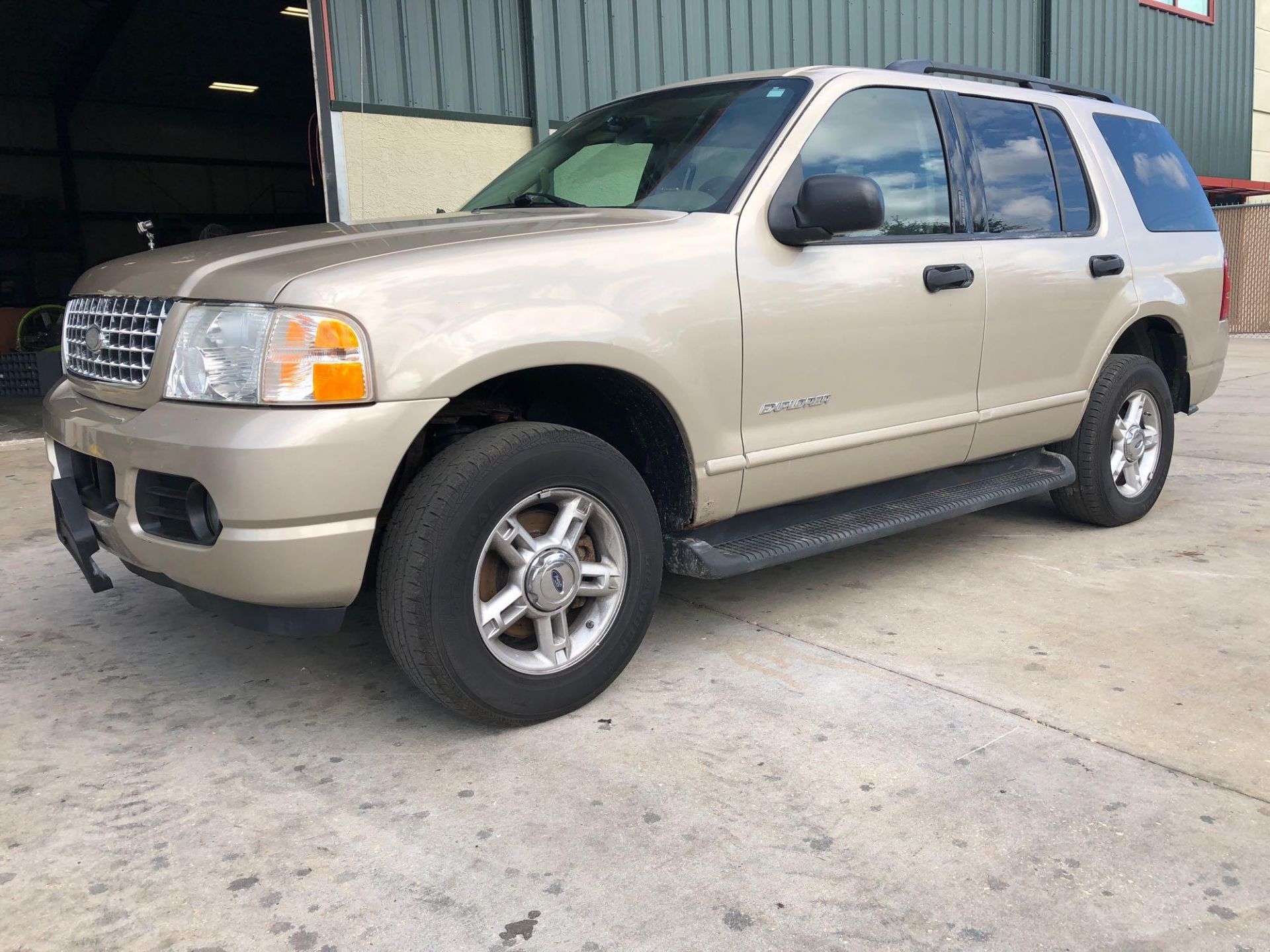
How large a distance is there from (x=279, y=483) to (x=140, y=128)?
81.1ft

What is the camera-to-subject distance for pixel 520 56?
8.05 metres

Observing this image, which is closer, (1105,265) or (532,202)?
(532,202)

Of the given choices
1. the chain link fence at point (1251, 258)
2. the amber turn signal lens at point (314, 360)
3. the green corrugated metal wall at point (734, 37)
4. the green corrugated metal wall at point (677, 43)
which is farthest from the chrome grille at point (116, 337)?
the chain link fence at point (1251, 258)

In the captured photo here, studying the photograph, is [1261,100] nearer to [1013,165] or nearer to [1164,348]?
[1164,348]

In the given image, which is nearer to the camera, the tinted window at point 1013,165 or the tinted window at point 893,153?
the tinted window at point 893,153

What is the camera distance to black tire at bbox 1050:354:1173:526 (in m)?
4.69

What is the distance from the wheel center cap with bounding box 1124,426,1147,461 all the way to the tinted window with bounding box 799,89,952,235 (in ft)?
5.35

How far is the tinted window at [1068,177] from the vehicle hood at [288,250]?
201 centimetres

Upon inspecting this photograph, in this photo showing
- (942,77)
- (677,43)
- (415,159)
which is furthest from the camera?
(677,43)

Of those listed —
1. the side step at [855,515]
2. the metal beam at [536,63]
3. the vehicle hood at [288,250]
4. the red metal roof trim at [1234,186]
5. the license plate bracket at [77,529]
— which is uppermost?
the metal beam at [536,63]

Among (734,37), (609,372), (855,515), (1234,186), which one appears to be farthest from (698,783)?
(1234,186)

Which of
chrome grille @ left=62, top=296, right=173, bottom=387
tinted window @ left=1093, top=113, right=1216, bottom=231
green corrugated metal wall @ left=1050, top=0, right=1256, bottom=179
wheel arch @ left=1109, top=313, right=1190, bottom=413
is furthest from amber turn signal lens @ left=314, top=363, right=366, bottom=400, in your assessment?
green corrugated metal wall @ left=1050, top=0, right=1256, bottom=179

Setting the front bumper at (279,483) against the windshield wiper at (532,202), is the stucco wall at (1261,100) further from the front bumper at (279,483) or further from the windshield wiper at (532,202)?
the front bumper at (279,483)

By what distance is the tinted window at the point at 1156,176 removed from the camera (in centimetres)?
484
